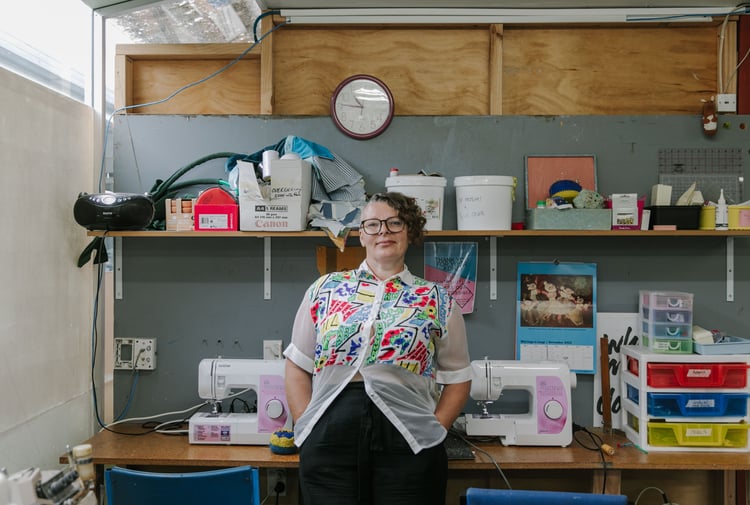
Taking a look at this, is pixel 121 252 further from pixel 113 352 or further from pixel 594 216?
pixel 594 216

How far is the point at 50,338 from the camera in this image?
2.17m

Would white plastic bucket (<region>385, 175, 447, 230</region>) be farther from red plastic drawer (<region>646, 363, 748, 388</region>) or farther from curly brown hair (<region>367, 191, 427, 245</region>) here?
red plastic drawer (<region>646, 363, 748, 388</region>)

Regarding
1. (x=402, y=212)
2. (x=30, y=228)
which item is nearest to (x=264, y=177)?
(x=402, y=212)

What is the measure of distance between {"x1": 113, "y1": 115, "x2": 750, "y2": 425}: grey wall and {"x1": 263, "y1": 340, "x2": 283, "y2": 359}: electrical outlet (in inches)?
1.2

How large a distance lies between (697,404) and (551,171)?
1.06m

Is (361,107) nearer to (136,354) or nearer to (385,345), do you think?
(385,345)

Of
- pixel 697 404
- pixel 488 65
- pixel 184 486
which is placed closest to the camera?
pixel 184 486

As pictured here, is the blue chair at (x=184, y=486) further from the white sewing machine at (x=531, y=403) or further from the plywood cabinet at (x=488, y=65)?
the plywood cabinet at (x=488, y=65)

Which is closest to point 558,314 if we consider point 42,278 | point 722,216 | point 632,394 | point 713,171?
point 632,394

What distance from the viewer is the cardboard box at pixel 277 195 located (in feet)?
7.33

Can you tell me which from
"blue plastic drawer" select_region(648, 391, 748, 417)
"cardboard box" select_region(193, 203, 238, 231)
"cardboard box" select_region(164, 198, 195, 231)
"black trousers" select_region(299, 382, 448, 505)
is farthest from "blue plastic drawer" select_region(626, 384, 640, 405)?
"cardboard box" select_region(164, 198, 195, 231)

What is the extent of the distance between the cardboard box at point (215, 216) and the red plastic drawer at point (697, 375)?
170cm

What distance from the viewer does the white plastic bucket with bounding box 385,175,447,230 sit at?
2275 millimetres

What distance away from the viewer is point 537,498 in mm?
1399
